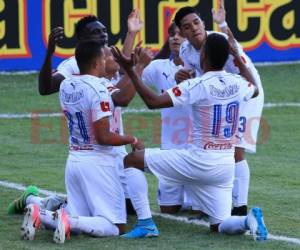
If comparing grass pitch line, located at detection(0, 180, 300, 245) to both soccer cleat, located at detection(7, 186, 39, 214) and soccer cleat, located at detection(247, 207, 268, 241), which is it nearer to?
soccer cleat, located at detection(247, 207, 268, 241)

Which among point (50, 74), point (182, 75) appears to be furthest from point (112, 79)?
point (182, 75)

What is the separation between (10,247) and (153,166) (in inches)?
50.9

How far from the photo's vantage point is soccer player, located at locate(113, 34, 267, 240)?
823cm

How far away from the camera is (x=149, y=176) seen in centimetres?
1148

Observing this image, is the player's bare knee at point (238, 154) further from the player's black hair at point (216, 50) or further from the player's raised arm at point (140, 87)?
the player's raised arm at point (140, 87)

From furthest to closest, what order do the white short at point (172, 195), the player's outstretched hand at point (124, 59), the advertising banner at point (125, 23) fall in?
the advertising banner at point (125, 23) < the white short at point (172, 195) < the player's outstretched hand at point (124, 59)

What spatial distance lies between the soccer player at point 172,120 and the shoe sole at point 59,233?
1.73 m

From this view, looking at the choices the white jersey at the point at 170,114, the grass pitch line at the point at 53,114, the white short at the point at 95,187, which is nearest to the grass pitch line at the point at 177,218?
the white jersey at the point at 170,114

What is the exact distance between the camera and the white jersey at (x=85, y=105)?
324 inches

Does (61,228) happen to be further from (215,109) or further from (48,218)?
(215,109)

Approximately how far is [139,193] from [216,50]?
1254 millimetres

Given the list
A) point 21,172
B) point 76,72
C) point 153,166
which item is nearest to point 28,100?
point 21,172

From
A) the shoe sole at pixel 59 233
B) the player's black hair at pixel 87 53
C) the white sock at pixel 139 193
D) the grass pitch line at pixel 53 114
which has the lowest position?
the grass pitch line at pixel 53 114

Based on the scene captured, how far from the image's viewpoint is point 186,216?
9.40 meters
